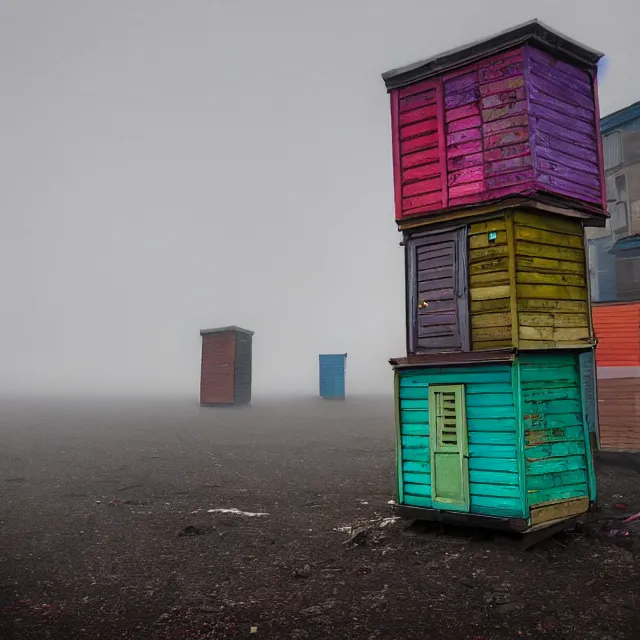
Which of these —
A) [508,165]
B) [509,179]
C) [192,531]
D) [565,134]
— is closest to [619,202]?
[565,134]

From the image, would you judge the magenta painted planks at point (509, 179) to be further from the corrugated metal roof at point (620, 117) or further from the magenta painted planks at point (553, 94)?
the corrugated metal roof at point (620, 117)

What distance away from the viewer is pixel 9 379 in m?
138

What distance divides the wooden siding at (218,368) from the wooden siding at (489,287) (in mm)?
28950

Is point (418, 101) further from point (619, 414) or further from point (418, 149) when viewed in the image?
point (619, 414)

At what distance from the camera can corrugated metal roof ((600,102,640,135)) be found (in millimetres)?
22391

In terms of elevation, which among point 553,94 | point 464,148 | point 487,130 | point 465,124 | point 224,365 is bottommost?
point 224,365

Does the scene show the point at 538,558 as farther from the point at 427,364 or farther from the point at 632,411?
the point at 632,411

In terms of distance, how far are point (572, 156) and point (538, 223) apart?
1755mm

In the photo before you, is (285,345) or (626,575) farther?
(285,345)

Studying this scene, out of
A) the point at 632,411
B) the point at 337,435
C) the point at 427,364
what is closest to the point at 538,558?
the point at 427,364

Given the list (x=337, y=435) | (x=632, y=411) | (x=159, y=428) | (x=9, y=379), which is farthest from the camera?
(x=9, y=379)

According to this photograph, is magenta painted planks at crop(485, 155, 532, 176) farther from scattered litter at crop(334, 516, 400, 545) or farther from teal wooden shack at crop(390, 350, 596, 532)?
scattered litter at crop(334, 516, 400, 545)

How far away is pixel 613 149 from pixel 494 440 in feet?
66.6

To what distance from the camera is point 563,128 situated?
33.6 feet
